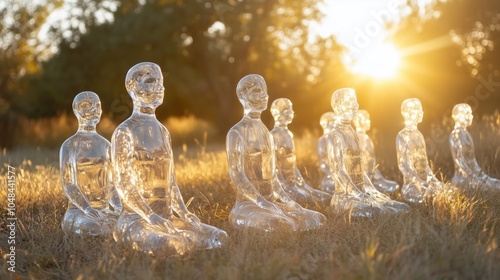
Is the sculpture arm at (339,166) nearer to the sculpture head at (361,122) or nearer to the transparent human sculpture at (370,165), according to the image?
the transparent human sculpture at (370,165)

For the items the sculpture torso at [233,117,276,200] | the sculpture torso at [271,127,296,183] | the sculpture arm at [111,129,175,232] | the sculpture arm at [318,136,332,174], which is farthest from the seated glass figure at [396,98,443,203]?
the sculpture arm at [111,129,175,232]

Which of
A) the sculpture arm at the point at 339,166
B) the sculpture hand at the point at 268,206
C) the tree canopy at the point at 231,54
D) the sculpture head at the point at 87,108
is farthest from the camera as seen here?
the tree canopy at the point at 231,54

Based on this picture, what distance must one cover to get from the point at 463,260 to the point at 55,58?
1959 centimetres

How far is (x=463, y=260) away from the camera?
→ 130 inches

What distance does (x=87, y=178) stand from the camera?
4812 millimetres

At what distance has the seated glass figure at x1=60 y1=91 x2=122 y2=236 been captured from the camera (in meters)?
4.63

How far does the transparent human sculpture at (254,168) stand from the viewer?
4.58 m

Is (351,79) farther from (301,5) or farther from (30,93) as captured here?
(30,93)

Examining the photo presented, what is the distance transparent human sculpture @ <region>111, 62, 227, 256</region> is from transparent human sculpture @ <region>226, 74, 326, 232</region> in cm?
53

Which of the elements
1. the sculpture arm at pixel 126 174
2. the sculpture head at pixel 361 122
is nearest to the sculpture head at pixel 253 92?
the sculpture arm at pixel 126 174

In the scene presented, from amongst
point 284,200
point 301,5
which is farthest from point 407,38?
point 284,200

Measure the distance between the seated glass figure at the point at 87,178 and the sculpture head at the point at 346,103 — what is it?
1.94 meters

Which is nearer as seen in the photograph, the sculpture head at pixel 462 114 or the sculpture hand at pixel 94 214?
the sculpture hand at pixel 94 214

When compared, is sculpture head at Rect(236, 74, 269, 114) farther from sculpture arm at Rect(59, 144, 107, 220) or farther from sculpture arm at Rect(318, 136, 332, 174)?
sculpture arm at Rect(318, 136, 332, 174)
